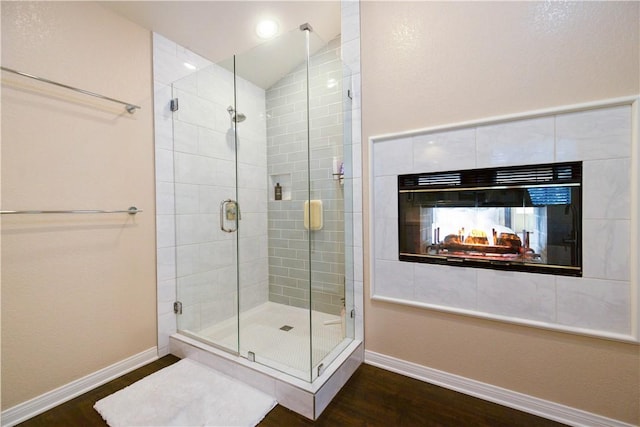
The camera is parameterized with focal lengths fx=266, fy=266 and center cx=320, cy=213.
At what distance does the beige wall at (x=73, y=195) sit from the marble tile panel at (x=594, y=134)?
9.07ft

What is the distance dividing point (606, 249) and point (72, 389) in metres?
3.20

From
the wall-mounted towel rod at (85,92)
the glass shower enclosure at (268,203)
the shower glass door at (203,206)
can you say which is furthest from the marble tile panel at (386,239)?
the wall-mounted towel rod at (85,92)

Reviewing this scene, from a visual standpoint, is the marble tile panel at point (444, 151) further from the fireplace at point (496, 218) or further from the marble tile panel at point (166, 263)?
the marble tile panel at point (166, 263)

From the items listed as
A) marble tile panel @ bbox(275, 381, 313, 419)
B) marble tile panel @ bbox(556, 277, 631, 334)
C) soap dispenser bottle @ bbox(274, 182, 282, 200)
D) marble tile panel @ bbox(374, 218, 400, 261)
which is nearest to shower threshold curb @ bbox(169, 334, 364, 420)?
marble tile panel @ bbox(275, 381, 313, 419)

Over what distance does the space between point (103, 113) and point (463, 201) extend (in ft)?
8.32

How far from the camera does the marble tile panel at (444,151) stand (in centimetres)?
170

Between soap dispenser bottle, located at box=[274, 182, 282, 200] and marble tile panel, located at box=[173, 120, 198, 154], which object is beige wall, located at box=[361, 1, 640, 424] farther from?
marble tile panel, located at box=[173, 120, 198, 154]

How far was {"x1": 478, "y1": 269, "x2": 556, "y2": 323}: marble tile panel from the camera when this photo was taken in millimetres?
1505

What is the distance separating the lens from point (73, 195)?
5.62 ft

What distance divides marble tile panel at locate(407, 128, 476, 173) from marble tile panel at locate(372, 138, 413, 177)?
48mm

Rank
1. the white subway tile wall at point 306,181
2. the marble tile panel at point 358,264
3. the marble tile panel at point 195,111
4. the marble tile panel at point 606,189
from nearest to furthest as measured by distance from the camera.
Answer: the marble tile panel at point 606,189 → the white subway tile wall at point 306,181 → the marble tile panel at point 358,264 → the marble tile panel at point 195,111

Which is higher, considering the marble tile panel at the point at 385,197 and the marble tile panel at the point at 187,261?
the marble tile panel at the point at 385,197

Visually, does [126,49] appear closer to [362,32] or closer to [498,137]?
[362,32]

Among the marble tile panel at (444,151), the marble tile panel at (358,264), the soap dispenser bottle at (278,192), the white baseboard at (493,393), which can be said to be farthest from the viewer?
the marble tile panel at (358,264)
